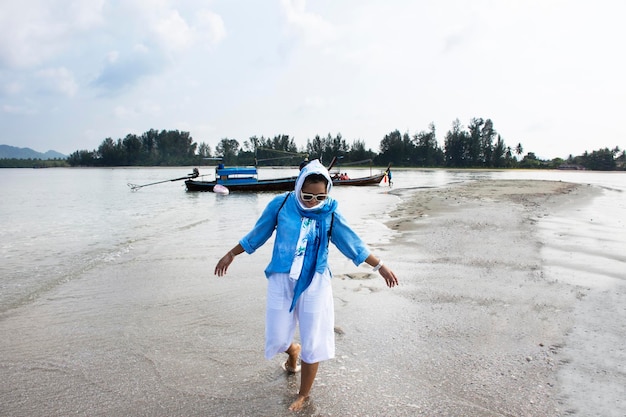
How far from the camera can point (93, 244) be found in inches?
404

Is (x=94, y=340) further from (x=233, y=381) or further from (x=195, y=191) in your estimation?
(x=195, y=191)

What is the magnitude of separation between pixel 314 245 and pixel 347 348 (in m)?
1.44

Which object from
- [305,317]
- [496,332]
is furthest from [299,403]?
[496,332]

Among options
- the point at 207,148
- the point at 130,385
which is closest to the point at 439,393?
the point at 130,385

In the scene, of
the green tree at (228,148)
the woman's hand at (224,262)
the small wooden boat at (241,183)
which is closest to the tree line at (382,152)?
the green tree at (228,148)

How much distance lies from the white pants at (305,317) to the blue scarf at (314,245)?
46 millimetres

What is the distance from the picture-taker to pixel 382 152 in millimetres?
119625

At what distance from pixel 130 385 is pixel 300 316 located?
1.52 meters

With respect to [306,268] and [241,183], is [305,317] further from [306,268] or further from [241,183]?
[241,183]

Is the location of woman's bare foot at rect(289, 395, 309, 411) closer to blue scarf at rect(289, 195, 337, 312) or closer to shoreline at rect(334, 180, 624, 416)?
blue scarf at rect(289, 195, 337, 312)

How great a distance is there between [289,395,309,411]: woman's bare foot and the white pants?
29cm

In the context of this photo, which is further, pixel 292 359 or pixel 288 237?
pixel 292 359

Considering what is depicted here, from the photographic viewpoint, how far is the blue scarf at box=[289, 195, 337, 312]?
9.23ft

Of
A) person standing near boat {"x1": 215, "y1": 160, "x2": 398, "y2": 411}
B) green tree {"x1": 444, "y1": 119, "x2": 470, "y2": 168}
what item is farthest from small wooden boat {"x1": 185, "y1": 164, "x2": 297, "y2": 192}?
green tree {"x1": 444, "y1": 119, "x2": 470, "y2": 168}
